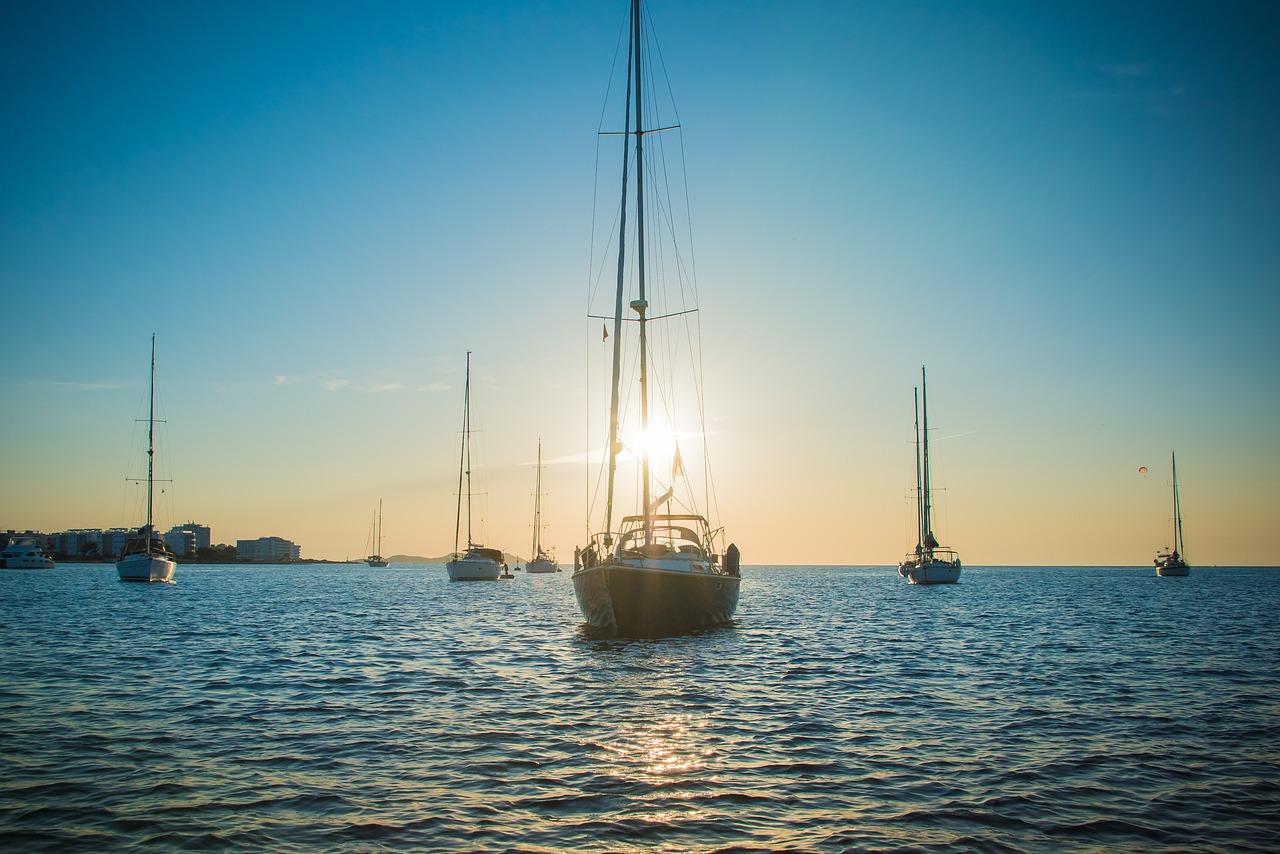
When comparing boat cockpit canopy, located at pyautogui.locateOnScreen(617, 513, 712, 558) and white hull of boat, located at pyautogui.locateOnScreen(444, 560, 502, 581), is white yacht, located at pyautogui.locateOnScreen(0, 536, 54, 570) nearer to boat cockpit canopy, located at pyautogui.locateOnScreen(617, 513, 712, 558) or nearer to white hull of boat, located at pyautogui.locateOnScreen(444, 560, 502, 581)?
white hull of boat, located at pyautogui.locateOnScreen(444, 560, 502, 581)

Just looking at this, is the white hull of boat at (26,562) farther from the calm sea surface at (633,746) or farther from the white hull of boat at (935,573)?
the white hull of boat at (935,573)

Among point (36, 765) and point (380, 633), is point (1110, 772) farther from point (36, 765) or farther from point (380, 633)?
point (380, 633)

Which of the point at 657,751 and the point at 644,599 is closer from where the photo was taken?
the point at 657,751

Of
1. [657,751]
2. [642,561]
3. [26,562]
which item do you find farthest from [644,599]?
[26,562]

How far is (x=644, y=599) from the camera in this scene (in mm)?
26719

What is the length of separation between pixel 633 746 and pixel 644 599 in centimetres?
1435

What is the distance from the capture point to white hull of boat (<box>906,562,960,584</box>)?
280ft

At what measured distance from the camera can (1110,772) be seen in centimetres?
1123

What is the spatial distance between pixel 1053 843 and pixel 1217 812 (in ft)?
9.20

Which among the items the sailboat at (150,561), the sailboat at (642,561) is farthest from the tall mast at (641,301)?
the sailboat at (150,561)

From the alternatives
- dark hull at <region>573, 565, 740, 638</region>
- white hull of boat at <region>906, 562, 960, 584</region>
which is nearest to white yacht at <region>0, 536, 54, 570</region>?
white hull of boat at <region>906, 562, 960, 584</region>

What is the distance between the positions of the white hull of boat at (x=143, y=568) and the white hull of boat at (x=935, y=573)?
2913 inches

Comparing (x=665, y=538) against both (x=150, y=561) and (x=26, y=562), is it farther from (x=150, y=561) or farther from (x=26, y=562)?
(x=26, y=562)

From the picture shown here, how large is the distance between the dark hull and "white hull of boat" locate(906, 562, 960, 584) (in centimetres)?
6201
